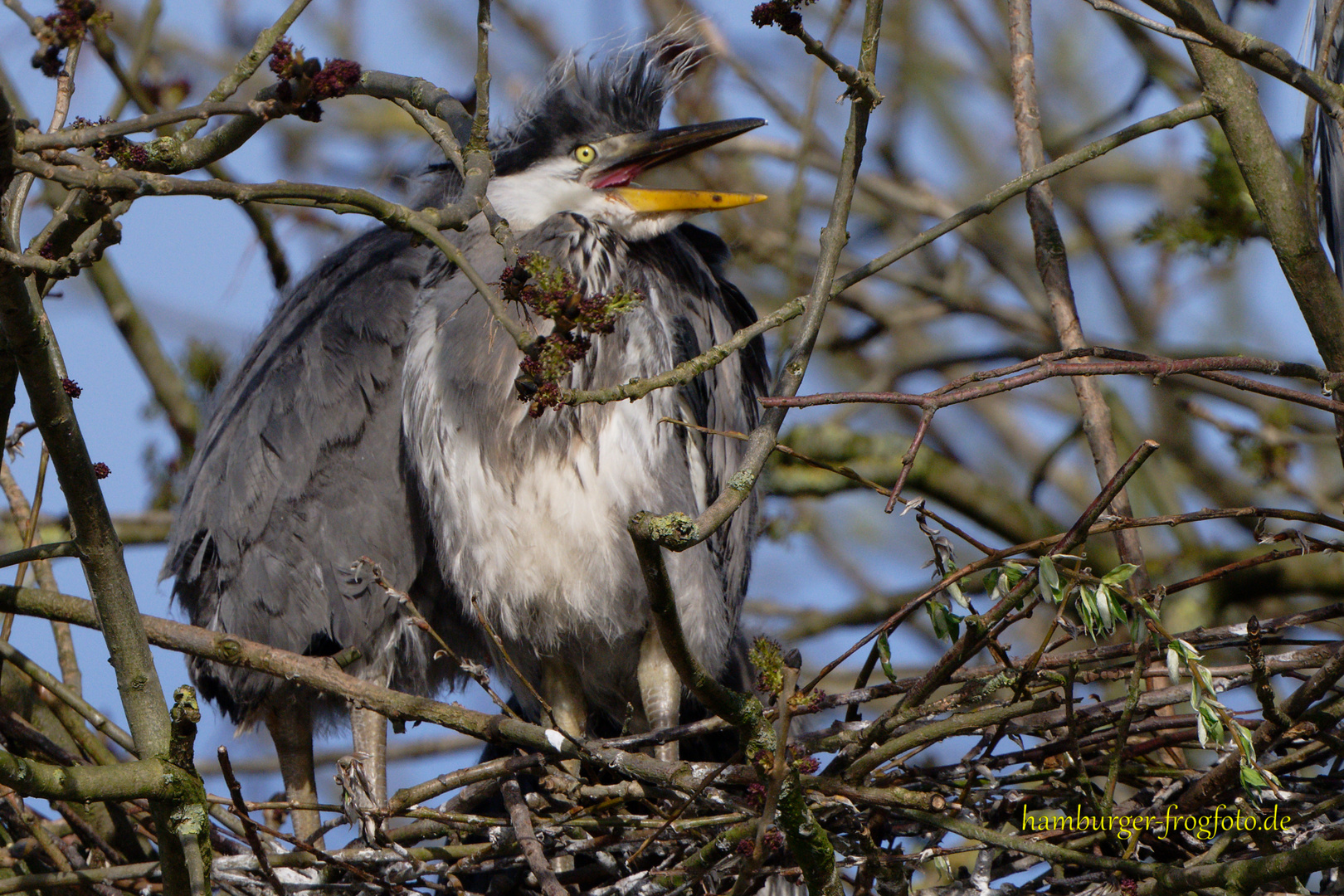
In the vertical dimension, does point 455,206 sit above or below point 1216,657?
above

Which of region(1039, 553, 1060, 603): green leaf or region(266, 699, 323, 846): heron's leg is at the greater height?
region(266, 699, 323, 846): heron's leg

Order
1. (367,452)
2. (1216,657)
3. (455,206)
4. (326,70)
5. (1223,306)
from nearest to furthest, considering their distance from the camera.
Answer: (326,70)
(455,206)
(367,452)
(1216,657)
(1223,306)

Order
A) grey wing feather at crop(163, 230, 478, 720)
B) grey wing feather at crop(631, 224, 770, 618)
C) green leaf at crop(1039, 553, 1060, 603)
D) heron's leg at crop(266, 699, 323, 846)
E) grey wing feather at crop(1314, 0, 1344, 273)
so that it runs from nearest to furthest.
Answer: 1. green leaf at crop(1039, 553, 1060, 603)
2. grey wing feather at crop(1314, 0, 1344, 273)
3. grey wing feather at crop(631, 224, 770, 618)
4. grey wing feather at crop(163, 230, 478, 720)
5. heron's leg at crop(266, 699, 323, 846)

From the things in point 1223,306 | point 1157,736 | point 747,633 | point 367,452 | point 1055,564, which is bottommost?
point 1157,736

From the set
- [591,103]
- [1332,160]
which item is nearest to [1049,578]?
[1332,160]

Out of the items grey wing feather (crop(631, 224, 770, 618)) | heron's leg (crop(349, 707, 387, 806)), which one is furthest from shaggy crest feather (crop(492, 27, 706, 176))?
heron's leg (crop(349, 707, 387, 806))

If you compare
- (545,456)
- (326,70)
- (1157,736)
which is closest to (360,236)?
(545,456)

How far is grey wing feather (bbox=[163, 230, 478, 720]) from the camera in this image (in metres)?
3.06

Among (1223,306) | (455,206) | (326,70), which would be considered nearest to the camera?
(326,70)

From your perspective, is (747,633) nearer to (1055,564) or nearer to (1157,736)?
(1157,736)

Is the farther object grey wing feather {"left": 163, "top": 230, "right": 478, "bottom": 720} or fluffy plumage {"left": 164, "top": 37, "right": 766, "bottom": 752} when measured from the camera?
grey wing feather {"left": 163, "top": 230, "right": 478, "bottom": 720}

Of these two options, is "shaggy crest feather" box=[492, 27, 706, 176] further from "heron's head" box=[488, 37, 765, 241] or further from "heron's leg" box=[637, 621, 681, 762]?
"heron's leg" box=[637, 621, 681, 762]

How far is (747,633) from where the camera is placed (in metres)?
3.48

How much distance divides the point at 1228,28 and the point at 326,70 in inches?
53.0
